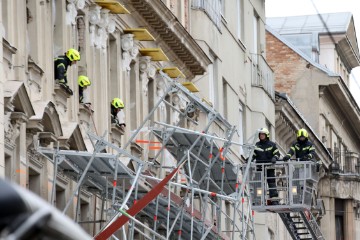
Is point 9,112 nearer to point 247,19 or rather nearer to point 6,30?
point 6,30

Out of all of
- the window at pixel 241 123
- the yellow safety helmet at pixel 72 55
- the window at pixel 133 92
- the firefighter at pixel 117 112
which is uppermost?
the window at pixel 241 123

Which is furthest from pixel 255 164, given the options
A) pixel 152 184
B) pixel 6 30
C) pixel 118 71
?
pixel 6 30

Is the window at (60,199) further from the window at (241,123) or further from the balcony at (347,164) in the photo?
the balcony at (347,164)

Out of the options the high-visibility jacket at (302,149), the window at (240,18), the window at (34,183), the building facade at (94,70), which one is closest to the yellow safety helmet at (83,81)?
the building facade at (94,70)

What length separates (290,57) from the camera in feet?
208

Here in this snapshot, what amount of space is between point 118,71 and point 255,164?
11.2 ft

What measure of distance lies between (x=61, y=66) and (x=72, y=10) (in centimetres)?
173

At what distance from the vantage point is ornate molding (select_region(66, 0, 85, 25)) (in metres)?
22.8

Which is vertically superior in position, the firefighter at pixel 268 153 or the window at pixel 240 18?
the window at pixel 240 18

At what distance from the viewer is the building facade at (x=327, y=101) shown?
2415 inches

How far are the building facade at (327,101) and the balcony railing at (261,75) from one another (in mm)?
8383

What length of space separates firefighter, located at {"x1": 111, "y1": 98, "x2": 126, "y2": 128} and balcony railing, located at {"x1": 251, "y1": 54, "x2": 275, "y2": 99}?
1885cm

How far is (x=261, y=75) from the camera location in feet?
154

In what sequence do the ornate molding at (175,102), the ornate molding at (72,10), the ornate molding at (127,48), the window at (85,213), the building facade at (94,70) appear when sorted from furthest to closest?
the ornate molding at (175,102)
the ornate molding at (127,48)
the window at (85,213)
the ornate molding at (72,10)
the building facade at (94,70)
